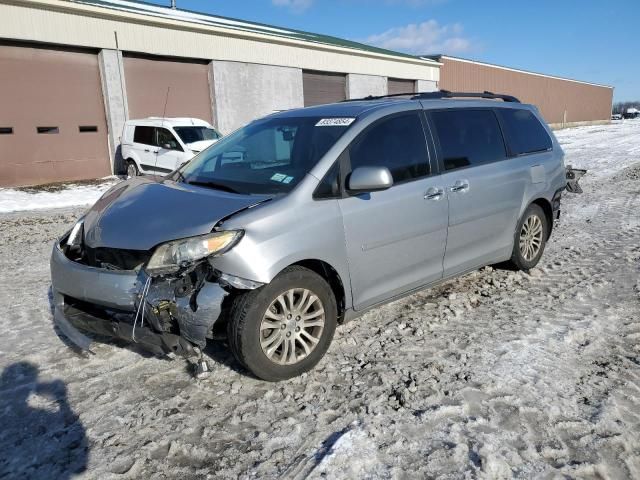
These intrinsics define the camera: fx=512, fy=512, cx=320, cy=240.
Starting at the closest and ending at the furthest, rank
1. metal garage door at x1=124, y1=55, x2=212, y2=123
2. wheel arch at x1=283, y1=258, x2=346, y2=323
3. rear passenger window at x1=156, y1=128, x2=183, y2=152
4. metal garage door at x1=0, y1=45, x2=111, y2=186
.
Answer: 1. wheel arch at x1=283, y1=258, x2=346, y2=323
2. rear passenger window at x1=156, y1=128, x2=183, y2=152
3. metal garage door at x1=0, y1=45, x2=111, y2=186
4. metal garage door at x1=124, y1=55, x2=212, y2=123

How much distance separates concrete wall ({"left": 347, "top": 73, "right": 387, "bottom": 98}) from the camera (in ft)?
81.5

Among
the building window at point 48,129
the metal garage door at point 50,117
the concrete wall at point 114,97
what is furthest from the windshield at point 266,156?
the concrete wall at point 114,97

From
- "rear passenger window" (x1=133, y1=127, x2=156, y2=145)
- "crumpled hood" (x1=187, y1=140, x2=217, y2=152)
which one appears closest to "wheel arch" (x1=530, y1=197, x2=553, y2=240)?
"crumpled hood" (x1=187, y1=140, x2=217, y2=152)

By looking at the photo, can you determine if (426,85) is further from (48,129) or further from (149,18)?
(48,129)

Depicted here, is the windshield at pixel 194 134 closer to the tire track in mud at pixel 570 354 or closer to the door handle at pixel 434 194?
the tire track in mud at pixel 570 354

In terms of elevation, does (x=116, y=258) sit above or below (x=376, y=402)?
above

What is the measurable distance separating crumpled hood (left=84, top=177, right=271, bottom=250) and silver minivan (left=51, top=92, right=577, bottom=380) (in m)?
0.01

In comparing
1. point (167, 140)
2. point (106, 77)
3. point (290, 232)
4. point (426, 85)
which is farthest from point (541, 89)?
point (290, 232)

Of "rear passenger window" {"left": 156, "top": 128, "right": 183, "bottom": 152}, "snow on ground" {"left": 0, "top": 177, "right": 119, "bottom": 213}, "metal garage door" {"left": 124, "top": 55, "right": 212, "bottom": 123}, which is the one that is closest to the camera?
"snow on ground" {"left": 0, "top": 177, "right": 119, "bottom": 213}

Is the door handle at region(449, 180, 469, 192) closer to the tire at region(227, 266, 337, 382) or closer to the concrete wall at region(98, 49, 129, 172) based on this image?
the tire at region(227, 266, 337, 382)

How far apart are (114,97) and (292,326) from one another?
15413 mm

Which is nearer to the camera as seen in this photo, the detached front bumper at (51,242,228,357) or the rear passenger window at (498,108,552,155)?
the detached front bumper at (51,242,228,357)

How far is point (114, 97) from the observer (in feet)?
53.8

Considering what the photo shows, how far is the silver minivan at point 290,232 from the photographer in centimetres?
308
